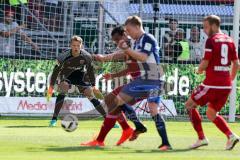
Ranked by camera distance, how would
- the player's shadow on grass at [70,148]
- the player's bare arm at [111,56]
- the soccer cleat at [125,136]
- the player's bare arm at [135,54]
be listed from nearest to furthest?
1. the player's shadow on grass at [70,148]
2. the player's bare arm at [135,54]
3. the soccer cleat at [125,136]
4. the player's bare arm at [111,56]

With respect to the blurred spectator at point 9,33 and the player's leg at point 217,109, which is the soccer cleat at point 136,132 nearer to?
the player's leg at point 217,109

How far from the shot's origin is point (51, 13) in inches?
1052

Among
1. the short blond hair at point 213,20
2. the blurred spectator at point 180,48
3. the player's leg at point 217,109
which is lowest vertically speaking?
the player's leg at point 217,109

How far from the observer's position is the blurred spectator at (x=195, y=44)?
84.7 feet

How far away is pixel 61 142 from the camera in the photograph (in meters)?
15.1

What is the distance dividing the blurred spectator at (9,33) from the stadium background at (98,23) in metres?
0.15

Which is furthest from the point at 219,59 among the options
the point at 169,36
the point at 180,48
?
the point at 169,36

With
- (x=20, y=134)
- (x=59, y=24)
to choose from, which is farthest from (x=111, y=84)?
(x=20, y=134)

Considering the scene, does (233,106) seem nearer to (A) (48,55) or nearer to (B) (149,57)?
(A) (48,55)

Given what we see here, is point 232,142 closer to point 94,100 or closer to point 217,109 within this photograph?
point 217,109

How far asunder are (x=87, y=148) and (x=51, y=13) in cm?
1325

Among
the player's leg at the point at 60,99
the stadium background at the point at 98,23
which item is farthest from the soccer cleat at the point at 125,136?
the stadium background at the point at 98,23

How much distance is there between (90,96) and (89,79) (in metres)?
0.54

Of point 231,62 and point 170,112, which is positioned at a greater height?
point 231,62
